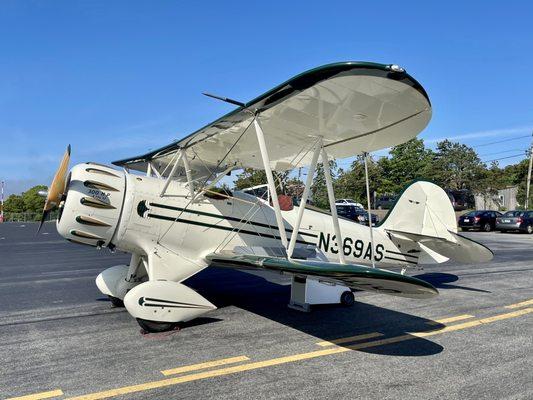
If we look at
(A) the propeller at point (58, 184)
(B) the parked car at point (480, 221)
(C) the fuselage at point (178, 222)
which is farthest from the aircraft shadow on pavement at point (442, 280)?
(B) the parked car at point (480, 221)

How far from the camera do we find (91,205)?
6016mm

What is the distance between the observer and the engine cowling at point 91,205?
595cm

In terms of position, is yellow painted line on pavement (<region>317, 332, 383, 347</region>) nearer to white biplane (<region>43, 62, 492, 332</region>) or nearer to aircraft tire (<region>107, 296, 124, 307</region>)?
white biplane (<region>43, 62, 492, 332</region>)

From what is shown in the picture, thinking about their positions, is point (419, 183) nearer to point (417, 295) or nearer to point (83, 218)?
point (417, 295)

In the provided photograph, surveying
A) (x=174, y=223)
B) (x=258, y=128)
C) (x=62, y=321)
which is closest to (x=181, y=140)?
(x=174, y=223)

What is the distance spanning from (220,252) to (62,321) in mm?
2417

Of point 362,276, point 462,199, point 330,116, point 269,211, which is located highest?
point 462,199

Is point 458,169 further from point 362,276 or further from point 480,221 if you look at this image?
point 362,276

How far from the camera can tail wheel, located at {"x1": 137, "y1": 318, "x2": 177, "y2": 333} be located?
216 inches

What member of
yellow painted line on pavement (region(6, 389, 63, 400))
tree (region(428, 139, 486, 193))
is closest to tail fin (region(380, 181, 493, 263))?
yellow painted line on pavement (region(6, 389, 63, 400))

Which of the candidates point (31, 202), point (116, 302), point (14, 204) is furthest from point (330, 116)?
point (14, 204)

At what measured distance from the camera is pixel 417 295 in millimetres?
4652

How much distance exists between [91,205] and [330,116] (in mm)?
3404

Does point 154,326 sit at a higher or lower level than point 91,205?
lower
